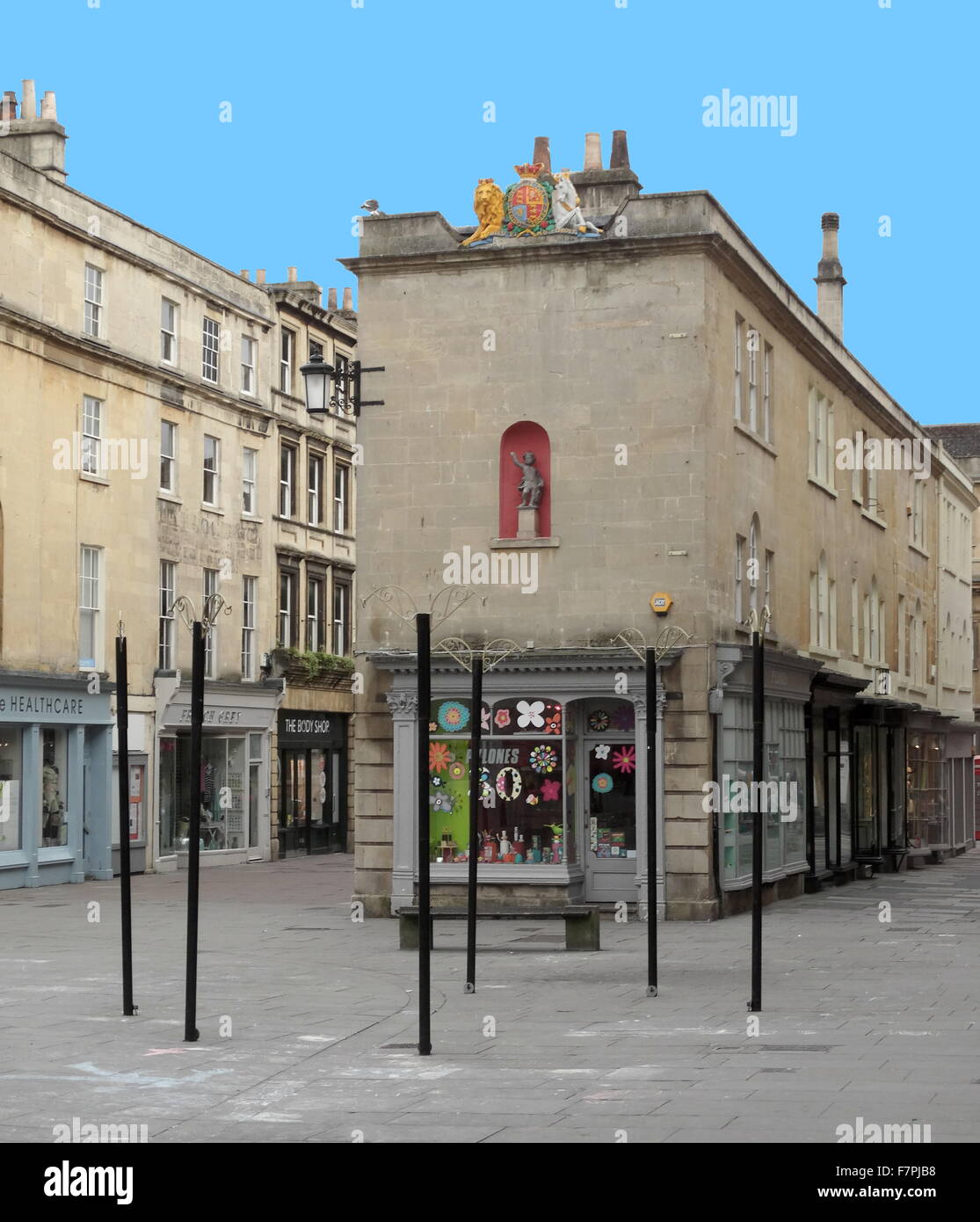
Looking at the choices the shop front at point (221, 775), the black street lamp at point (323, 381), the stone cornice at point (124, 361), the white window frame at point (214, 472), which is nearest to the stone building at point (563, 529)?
the black street lamp at point (323, 381)

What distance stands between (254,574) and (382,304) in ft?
60.9

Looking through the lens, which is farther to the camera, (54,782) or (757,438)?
(54,782)

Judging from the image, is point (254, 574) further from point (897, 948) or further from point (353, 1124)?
point (353, 1124)

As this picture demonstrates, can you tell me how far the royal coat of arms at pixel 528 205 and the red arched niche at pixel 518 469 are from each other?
8.93 ft

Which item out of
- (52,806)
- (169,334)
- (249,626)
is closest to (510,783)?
(52,806)

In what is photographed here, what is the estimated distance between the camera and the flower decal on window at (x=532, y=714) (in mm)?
25984

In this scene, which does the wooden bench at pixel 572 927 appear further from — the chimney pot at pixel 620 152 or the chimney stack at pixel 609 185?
the chimney pot at pixel 620 152

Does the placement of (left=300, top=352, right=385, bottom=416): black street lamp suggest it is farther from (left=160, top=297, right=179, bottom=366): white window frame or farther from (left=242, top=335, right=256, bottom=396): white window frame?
(left=242, top=335, right=256, bottom=396): white window frame

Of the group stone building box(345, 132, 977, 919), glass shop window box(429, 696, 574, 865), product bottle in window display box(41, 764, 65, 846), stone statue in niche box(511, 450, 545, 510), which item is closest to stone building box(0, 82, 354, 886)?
product bottle in window display box(41, 764, 65, 846)

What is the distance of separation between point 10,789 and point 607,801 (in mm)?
12872

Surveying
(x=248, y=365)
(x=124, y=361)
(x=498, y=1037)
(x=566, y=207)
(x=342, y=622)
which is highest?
(x=248, y=365)

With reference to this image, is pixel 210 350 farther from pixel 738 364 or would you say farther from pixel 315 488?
pixel 738 364

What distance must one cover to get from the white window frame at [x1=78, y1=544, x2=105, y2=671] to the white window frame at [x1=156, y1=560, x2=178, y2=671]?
254 centimetres

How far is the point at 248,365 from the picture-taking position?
44.9 meters
